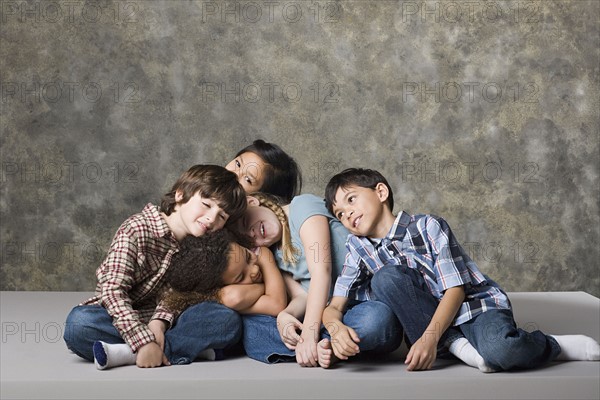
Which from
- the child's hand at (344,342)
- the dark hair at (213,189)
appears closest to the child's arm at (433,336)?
the child's hand at (344,342)

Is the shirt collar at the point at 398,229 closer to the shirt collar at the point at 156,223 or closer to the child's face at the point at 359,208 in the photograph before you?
the child's face at the point at 359,208

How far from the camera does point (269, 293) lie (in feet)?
7.48

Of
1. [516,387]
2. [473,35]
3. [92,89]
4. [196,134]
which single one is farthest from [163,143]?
[516,387]

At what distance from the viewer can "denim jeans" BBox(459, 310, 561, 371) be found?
79.6 inches

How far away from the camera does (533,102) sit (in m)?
4.02

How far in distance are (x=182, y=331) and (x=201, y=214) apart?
304 mm

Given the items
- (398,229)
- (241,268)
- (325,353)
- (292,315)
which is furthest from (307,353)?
(398,229)

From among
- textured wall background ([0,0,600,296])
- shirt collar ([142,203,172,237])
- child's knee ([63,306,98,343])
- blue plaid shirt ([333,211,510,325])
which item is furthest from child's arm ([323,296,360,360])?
textured wall background ([0,0,600,296])

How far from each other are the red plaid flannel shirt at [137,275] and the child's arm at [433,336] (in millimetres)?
606

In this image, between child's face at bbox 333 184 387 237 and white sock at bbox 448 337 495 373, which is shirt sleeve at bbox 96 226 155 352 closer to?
child's face at bbox 333 184 387 237

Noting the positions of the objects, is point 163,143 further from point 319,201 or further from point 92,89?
point 319,201

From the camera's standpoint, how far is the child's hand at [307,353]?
2088 millimetres

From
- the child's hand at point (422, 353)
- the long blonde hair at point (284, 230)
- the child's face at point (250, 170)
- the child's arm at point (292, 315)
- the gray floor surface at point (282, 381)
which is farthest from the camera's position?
the child's face at point (250, 170)

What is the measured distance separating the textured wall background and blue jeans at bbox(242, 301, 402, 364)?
1834mm
